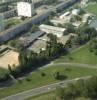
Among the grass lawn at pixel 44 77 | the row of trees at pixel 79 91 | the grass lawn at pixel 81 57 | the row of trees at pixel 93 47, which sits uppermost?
the row of trees at pixel 79 91

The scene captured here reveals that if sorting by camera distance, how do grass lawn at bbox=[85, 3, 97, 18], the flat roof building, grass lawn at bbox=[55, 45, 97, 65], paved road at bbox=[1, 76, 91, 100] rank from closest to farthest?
paved road at bbox=[1, 76, 91, 100] → grass lawn at bbox=[55, 45, 97, 65] → the flat roof building → grass lawn at bbox=[85, 3, 97, 18]

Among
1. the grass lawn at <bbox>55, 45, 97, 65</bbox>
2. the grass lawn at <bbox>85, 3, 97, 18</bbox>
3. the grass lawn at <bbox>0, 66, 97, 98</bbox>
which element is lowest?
the grass lawn at <bbox>85, 3, 97, 18</bbox>

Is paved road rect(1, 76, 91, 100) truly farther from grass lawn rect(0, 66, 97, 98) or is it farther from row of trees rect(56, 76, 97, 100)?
row of trees rect(56, 76, 97, 100)

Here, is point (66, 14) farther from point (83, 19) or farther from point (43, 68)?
point (43, 68)

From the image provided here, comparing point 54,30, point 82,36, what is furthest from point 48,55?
point 54,30

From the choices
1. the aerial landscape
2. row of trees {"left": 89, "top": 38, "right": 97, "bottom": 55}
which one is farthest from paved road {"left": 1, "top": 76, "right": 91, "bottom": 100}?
row of trees {"left": 89, "top": 38, "right": 97, "bottom": 55}

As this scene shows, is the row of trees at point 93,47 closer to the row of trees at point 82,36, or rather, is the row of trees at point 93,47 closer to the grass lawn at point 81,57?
the grass lawn at point 81,57

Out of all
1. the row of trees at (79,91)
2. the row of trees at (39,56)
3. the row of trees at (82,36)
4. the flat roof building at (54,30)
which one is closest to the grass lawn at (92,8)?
the row of trees at (82,36)
